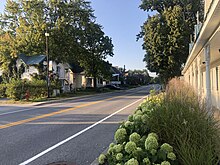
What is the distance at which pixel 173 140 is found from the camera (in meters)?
4.02

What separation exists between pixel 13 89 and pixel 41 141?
843 inches

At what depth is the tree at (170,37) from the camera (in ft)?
92.9

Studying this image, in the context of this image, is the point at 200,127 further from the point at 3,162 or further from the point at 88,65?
the point at 88,65

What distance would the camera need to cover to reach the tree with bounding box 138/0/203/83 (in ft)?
92.9

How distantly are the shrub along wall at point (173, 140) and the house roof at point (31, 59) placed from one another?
1553 inches

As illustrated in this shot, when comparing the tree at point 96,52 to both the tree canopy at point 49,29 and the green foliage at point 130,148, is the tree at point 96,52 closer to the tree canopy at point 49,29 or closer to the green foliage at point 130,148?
the tree canopy at point 49,29

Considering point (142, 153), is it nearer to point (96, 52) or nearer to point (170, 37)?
point (170, 37)

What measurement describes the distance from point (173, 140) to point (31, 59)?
4311 cm

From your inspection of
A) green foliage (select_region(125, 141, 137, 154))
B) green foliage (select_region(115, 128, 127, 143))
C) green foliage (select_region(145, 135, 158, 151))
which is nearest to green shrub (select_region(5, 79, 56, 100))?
green foliage (select_region(115, 128, 127, 143))

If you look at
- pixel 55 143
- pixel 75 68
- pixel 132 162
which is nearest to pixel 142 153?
pixel 132 162

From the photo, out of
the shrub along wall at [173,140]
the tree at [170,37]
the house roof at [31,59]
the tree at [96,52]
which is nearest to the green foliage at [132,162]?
the shrub along wall at [173,140]

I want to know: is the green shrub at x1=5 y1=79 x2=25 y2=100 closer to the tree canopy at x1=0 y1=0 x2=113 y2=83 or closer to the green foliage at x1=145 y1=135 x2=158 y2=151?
the tree canopy at x1=0 y1=0 x2=113 y2=83

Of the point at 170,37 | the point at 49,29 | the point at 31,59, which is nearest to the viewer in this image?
the point at 170,37

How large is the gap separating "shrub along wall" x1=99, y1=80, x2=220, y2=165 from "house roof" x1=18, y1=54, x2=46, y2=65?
39440 millimetres
